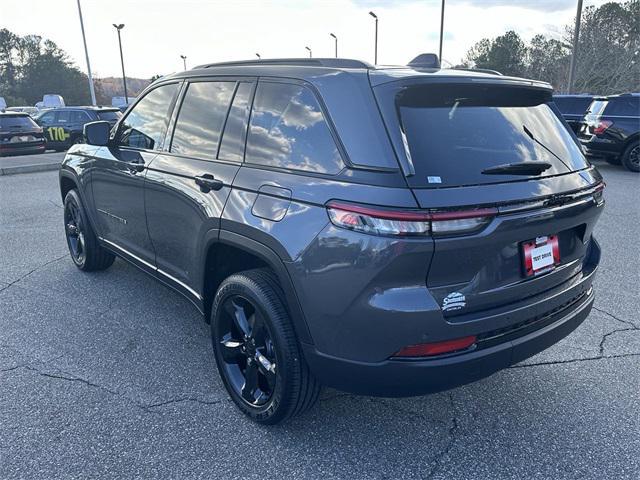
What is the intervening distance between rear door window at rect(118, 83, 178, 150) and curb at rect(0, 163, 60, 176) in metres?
10.1

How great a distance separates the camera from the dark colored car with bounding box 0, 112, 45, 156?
48.2 feet

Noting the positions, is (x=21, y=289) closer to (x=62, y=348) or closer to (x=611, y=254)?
(x=62, y=348)

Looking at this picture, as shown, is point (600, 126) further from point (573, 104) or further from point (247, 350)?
point (247, 350)

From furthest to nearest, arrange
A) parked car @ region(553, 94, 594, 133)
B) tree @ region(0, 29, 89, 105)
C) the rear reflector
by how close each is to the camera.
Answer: tree @ region(0, 29, 89, 105) < parked car @ region(553, 94, 594, 133) < the rear reflector

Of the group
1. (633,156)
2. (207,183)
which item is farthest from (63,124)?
(633,156)

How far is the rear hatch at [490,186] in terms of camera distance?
205 centimetres

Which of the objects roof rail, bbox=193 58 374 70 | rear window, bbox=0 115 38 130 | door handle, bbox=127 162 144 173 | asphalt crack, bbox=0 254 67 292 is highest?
roof rail, bbox=193 58 374 70

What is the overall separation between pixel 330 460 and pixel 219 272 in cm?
123

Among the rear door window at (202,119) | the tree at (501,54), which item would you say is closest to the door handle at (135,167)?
the rear door window at (202,119)

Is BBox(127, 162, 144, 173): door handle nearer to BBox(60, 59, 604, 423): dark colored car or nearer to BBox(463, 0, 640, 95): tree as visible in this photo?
BBox(60, 59, 604, 423): dark colored car

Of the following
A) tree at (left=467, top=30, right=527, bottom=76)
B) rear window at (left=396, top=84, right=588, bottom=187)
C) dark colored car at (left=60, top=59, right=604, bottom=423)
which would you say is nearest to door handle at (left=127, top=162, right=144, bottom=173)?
dark colored car at (left=60, top=59, right=604, bottom=423)

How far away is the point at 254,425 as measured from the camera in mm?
2703

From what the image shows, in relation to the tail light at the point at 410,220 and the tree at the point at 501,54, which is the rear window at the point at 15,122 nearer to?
the tail light at the point at 410,220

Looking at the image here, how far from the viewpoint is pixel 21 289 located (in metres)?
4.61
